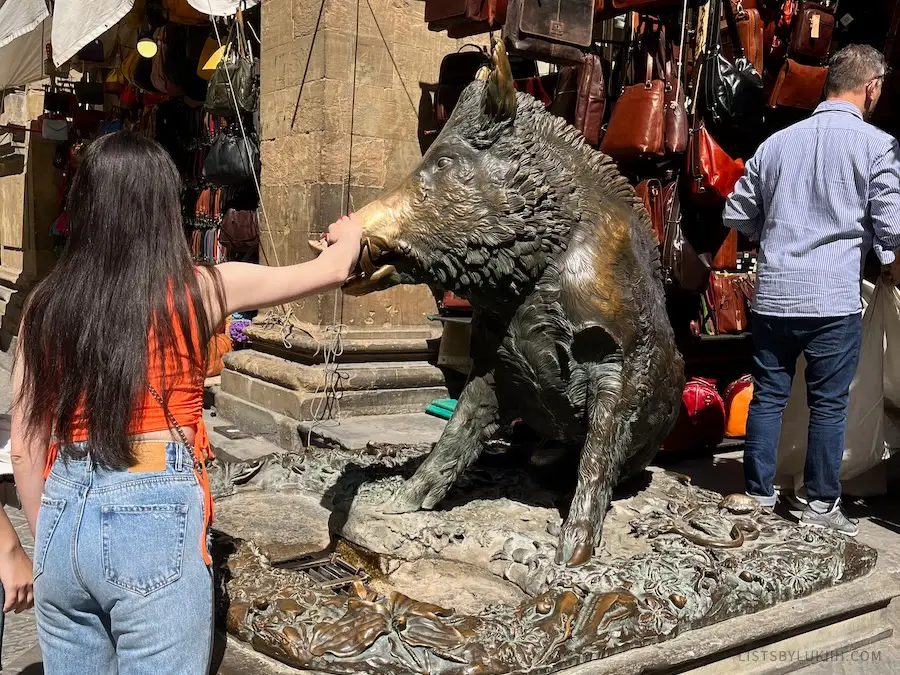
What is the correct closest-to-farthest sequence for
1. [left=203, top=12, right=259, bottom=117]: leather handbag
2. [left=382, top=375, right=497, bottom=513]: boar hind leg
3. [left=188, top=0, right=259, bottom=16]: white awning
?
[left=382, top=375, right=497, bottom=513]: boar hind leg, [left=188, top=0, right=259, bottom=16]: white awning, [left=203, top=12, right=259, bottom=117]: leather handbag

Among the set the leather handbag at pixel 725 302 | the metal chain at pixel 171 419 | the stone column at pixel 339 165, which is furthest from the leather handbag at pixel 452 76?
the metal chain at pixel 171 419

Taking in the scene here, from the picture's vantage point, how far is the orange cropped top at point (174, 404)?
1968mm

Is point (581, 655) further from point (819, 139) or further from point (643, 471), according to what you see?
point (819, 139)

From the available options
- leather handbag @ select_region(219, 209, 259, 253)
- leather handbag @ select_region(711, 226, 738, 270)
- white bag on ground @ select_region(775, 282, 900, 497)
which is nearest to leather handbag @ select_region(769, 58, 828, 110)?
leather handbag @ select_region(711, 226, 738, 270)

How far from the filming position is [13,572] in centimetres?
208

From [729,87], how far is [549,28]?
120 centimetres

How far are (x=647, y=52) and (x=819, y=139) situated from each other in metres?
1.42

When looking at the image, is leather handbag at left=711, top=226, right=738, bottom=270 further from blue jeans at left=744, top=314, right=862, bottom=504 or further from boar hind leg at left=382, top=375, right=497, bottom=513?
boar hind leg at left=382, top=375, right=497, bottom=513

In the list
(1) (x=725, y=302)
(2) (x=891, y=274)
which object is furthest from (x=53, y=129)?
(2) (x=891, y=274)

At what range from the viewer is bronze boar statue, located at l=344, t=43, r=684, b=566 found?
2.99 meters

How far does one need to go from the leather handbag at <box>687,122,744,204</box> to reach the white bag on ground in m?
0.96

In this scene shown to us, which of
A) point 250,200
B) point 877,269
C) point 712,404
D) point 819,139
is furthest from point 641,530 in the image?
point 250,200

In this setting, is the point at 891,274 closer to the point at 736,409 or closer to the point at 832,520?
the point at 832,520

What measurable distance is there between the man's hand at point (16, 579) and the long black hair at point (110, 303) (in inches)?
13.5
